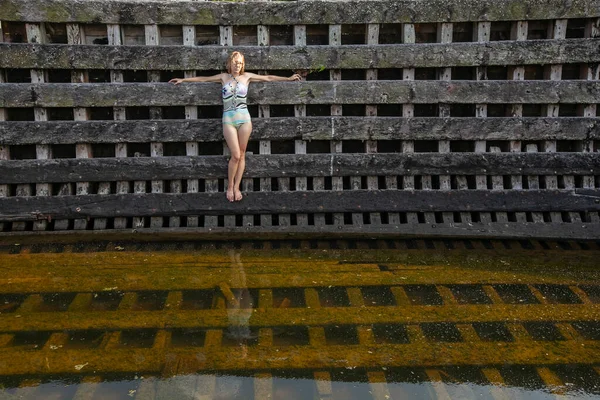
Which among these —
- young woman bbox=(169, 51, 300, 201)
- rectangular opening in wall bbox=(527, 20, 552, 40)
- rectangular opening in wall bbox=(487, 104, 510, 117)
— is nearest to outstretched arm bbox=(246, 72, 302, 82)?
young woman bbox=(169, 51, 300, 201)

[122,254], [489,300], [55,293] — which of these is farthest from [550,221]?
[55,293]

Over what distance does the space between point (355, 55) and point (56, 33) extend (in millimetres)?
3642

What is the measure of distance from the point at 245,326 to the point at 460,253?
310 cm

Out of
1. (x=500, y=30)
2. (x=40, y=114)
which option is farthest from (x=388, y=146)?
(x=40, y=114)

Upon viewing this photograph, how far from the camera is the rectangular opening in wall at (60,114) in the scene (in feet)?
26.3

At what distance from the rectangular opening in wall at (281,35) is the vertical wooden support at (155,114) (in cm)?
139

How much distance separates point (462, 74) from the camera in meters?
8.34

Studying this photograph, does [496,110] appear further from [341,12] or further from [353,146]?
[341,12]

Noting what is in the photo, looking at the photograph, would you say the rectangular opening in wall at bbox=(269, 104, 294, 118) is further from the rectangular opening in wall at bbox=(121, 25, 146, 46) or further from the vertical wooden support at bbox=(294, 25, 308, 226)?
the rectangular opening in wall at bbox=(121, 25, 146, 46)

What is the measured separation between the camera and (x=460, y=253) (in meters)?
7.46

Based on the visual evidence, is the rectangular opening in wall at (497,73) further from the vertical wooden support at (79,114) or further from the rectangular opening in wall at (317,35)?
the vertical wooden support at (79,114)

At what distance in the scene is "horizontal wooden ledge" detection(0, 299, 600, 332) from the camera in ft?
17.8

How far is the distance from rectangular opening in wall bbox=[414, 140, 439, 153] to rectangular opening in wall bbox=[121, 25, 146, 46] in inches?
144

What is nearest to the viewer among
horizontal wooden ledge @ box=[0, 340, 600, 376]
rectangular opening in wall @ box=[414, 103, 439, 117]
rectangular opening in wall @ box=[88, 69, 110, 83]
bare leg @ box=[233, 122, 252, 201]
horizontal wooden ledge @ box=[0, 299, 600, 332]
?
horizontal wooden ledge @ box=[0, 340, 600, 376]
